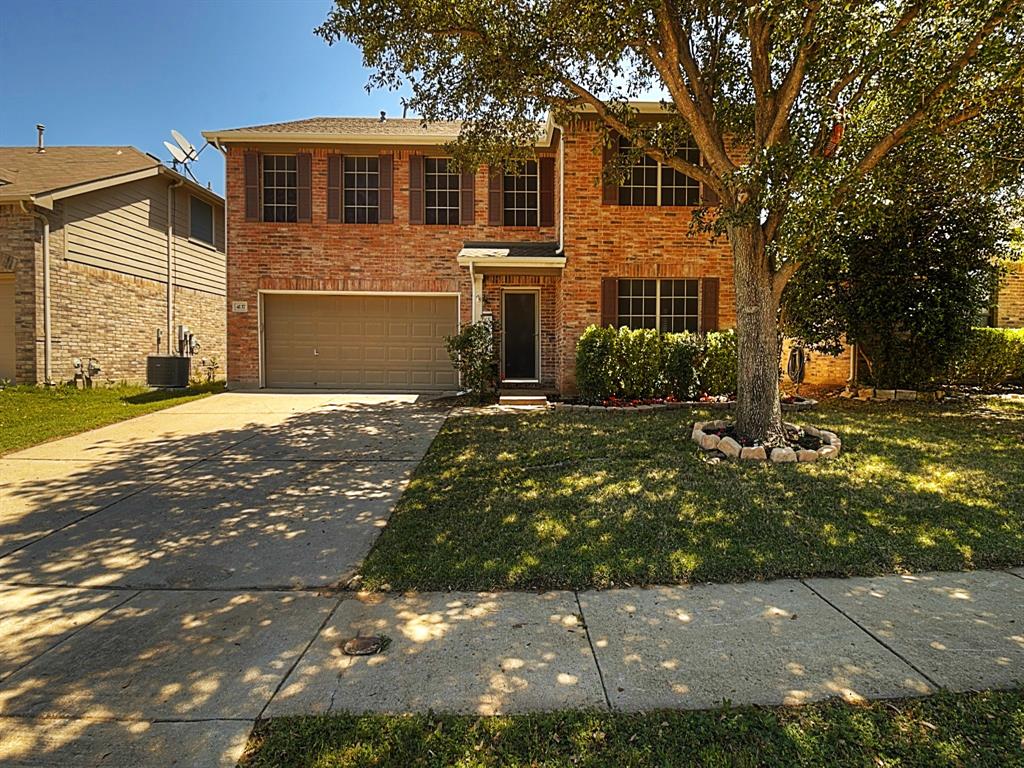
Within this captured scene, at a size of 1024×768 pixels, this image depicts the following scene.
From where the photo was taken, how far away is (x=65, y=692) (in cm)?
240

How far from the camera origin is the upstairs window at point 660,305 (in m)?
11.2

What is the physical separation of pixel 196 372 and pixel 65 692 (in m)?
15.1

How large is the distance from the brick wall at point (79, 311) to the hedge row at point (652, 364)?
434 inches

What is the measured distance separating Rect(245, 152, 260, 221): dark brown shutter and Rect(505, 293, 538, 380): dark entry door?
234 inches

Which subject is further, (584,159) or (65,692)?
(584,159)

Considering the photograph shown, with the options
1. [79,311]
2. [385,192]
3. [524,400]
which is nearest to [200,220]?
[79,311]

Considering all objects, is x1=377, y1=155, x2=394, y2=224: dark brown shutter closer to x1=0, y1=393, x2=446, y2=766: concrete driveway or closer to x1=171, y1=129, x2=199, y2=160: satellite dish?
x1=0, y1=393, x2=446, y2=766: concrete driveway

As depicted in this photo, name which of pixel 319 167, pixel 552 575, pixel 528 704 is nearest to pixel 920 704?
pixel 528 704

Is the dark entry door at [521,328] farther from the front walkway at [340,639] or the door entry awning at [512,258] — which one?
the front walkway at [340,639]

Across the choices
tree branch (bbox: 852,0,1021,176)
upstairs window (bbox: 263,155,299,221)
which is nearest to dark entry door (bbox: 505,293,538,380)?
upstairs window (bbox: 263,155,299,221)

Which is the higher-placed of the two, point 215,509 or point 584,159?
point 584,159

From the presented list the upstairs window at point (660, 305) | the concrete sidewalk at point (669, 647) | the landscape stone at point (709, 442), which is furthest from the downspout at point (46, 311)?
the landscape stone at point (709, 442)

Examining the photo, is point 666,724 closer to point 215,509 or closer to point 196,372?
point 215,509

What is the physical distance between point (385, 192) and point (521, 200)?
3.08 meters
